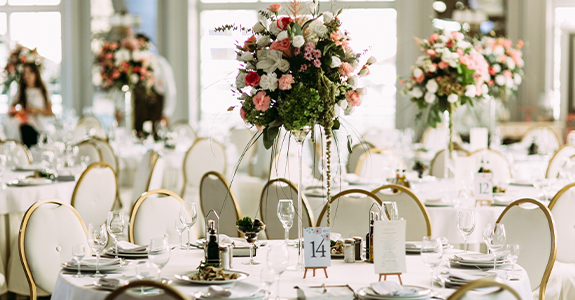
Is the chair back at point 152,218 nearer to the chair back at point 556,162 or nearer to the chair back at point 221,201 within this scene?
the chair back at point 221,201

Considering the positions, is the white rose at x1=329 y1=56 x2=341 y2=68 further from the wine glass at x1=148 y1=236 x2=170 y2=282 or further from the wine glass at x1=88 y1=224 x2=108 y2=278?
the wine glass at x1=88 y1=224 x2=108 y2=278

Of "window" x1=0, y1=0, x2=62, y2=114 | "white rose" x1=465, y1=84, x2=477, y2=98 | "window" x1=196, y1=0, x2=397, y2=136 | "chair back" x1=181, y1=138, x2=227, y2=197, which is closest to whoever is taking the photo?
"white rose" x1=465, y1=84, x2=477, y2=98

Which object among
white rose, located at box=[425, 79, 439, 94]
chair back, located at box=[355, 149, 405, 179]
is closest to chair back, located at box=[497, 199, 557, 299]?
white rose, located at box=[425, 79, 439, 94]

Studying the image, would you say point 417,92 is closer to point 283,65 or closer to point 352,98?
point 352,98

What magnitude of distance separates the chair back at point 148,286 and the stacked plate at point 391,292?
0.62 m

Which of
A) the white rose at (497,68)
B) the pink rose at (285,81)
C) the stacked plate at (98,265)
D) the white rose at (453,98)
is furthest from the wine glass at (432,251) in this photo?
the white rose at (497,68)

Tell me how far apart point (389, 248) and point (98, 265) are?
112 centimetres

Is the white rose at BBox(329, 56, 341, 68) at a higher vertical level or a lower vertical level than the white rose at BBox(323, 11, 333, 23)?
lower

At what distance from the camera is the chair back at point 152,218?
341 cm

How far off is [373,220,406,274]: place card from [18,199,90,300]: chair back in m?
1.59

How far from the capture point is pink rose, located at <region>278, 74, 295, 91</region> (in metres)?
2.59

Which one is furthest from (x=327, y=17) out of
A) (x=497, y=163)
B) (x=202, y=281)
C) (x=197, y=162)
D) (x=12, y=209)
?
(x=197, y=162)

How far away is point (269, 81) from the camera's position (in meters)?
2.61

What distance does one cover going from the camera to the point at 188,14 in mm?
10852
